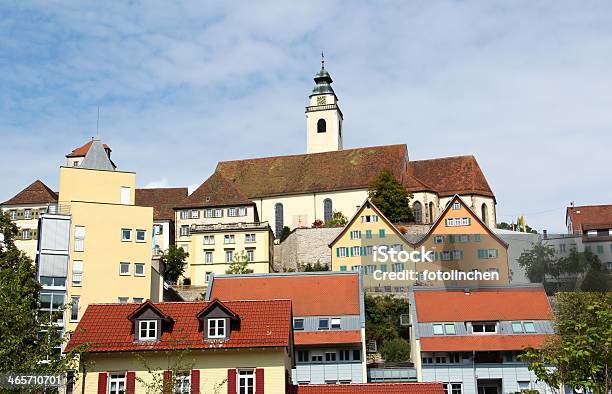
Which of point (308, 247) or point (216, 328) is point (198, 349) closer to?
point (216, 328)

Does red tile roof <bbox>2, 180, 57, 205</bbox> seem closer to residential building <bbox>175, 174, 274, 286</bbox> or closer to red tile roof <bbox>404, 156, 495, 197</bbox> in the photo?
residential building <bbox>175, 174, 274, 286</bbox>

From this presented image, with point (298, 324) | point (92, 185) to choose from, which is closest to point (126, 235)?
point (92, 185)

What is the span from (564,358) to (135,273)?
4216 cm

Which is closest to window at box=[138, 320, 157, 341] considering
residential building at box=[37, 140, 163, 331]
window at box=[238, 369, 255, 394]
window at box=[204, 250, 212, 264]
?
window at box=[238, 369, 255, 394]

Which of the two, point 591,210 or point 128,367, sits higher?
point 591,210

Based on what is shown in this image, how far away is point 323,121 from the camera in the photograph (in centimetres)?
14312

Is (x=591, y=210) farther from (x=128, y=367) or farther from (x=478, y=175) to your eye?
(x=128, y=367)

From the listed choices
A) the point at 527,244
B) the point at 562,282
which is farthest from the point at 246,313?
the point at 527,244

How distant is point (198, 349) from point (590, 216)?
88.0 metres

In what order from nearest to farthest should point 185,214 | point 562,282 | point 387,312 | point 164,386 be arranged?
point 164,386 → point 562,282 → point 387,312 → point 185,214

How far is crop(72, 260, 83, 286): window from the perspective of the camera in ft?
203

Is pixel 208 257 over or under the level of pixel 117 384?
over

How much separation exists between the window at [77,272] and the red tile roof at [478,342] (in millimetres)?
24856

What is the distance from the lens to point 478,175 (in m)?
117
